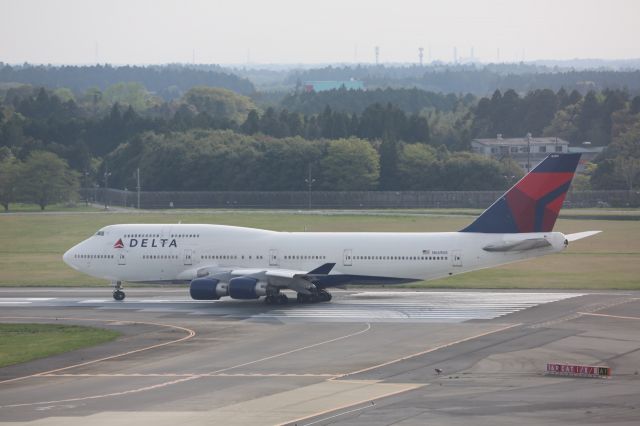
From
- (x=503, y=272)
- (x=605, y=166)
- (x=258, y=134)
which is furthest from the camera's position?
(x=258, y=134)

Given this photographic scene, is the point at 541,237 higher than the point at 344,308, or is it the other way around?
the point at 541,237

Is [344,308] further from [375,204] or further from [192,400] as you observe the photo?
[375,204]

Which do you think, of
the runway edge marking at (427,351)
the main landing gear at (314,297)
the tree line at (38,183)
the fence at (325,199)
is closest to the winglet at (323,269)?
the main landing gear at (314,297)

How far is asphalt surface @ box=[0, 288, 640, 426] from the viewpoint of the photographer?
34.0 m

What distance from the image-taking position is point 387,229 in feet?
328

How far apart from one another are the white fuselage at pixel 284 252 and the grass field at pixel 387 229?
8874 mm

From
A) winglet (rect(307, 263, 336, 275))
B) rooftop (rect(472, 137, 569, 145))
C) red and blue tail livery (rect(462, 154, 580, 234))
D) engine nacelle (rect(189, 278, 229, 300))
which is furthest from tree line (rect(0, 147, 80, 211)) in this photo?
red and blue tail livery (rect(462, 154, 580, 234))

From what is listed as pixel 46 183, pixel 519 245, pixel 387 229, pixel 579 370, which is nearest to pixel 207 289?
pixel 519 245

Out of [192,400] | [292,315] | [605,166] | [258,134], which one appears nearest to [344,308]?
[292,315]

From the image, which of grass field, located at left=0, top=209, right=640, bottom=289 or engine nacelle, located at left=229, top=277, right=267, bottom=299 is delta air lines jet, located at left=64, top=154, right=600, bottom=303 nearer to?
engine nacelle, located at left=229, top=277, right=267, bottom=299

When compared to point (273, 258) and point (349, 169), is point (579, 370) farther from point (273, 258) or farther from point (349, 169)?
point (349, 169)

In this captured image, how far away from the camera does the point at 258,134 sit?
174 metres

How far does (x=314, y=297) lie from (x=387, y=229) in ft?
130

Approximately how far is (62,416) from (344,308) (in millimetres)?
25904
